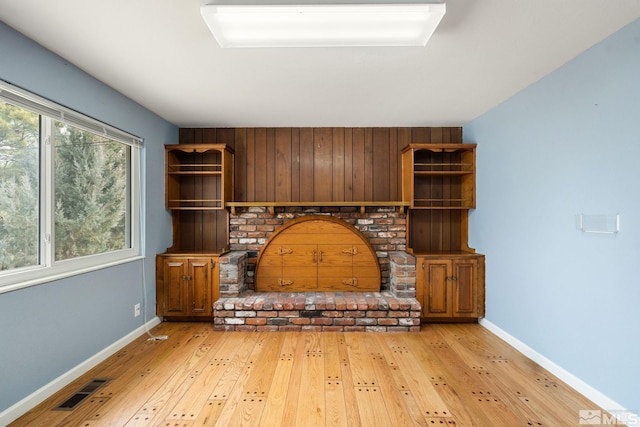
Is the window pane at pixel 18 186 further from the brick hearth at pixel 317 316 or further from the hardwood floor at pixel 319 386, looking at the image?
the brick hearth at pixel 317 316

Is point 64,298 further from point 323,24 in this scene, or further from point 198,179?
point 323,24

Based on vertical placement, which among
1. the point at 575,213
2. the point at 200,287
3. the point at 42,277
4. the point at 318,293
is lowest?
the point at 318,293

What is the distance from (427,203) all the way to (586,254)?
1.71 meters

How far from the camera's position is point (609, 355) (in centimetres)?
179

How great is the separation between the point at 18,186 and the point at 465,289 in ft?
12.9

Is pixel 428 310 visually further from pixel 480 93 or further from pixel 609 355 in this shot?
pixel 480 93

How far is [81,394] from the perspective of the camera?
76.4 inches

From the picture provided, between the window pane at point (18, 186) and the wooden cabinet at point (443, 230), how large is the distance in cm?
332

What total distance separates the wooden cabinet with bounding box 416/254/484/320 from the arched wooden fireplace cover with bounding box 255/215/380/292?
54cm

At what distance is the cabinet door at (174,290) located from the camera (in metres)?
3.15

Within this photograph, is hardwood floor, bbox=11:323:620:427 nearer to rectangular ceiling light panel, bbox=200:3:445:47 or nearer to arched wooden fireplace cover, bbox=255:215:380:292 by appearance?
arched wooden fireplace cover, bbox=255:215:380:292

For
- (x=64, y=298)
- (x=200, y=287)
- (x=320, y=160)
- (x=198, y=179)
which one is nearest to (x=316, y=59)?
(x=320, y=160)

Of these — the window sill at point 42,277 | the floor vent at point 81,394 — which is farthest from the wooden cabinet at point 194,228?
the floor vent at point 81,394

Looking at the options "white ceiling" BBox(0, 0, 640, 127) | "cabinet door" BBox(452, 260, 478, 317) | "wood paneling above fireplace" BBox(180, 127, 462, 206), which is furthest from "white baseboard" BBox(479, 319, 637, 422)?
"white ceiling" BBox(0, 0, 640, 127)
